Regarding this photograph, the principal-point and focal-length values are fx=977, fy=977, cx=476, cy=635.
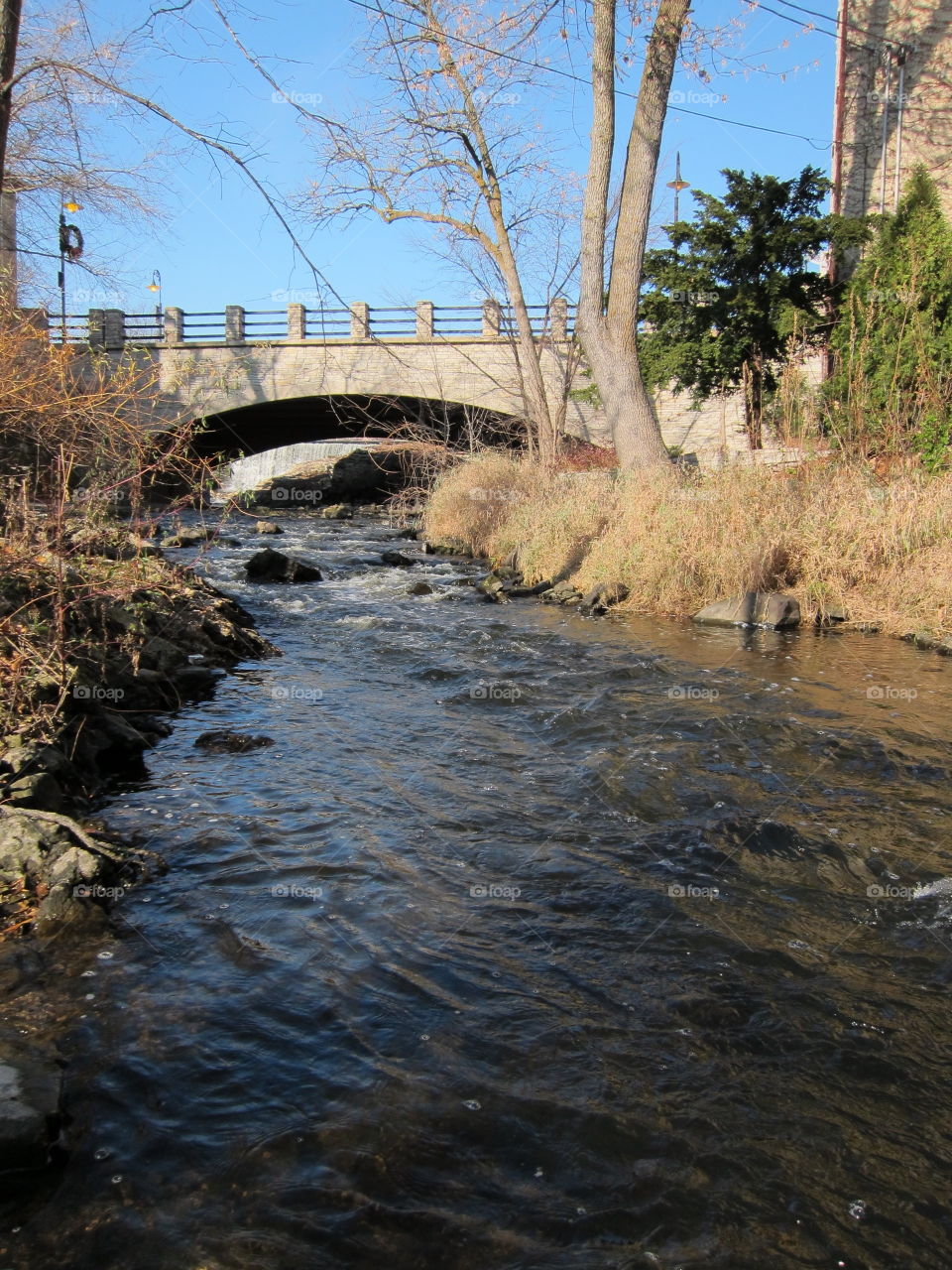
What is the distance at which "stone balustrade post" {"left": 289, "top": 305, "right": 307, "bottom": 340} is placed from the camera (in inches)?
1198

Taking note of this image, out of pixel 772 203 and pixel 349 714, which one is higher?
pixel 772 203

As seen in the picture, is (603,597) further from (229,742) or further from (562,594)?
(229,742)

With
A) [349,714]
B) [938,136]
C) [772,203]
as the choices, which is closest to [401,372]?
[772,203]

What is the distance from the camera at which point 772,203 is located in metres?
19.9

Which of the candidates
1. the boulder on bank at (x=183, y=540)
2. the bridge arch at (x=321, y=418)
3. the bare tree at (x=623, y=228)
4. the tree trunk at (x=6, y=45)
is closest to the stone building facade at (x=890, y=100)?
the bare tree at (x=623, y=228)

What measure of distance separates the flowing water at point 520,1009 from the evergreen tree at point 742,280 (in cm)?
1554

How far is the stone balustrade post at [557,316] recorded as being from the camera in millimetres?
23150

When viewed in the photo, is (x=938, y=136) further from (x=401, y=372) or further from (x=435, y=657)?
(x=435, y=657)

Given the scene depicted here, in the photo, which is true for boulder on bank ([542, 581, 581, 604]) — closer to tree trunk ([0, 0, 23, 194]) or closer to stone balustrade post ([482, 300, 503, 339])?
tree trunk ([0, 0, 23, 194])

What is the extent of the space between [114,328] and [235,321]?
4.12 metres

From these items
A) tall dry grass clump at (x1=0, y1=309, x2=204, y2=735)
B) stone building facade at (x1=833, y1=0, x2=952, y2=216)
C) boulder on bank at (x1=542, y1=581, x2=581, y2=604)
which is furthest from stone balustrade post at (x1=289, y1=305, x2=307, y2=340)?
tall dry grass clump at (x1=0, y1=309, x2=204, y2=735)

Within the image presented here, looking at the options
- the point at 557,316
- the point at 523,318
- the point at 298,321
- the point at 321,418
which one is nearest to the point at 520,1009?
the point at 523,318

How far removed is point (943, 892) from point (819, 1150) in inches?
74.5

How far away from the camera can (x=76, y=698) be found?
5551mm
